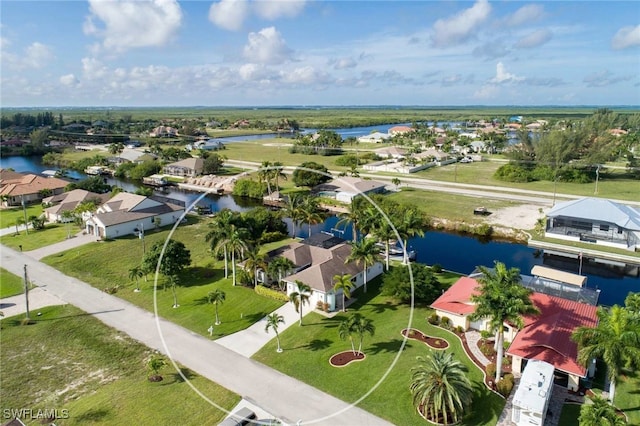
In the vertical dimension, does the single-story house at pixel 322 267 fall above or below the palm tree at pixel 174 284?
above

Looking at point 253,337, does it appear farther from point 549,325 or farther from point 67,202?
point 67,202

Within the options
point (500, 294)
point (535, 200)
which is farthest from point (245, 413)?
point (535, 200)

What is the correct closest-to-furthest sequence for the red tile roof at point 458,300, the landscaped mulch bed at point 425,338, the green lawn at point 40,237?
the landscaped mulch bed at point 425,338
the red tile roof at point 458,300
the green lawn at point 40,237

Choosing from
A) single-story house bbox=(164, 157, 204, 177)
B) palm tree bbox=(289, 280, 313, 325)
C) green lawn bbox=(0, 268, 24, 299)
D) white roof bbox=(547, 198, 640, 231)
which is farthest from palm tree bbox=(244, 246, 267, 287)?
single-story house bbox=(164, 157, 204, 177)

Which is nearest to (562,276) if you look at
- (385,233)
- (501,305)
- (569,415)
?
(385,233)

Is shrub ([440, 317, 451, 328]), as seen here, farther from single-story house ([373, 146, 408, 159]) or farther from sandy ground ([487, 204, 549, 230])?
single-story house ([373, 146, 408, 159])

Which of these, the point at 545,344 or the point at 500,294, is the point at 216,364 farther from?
the point at 545,344

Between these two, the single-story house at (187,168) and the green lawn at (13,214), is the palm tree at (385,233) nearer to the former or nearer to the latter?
the green lawn at (13,214)

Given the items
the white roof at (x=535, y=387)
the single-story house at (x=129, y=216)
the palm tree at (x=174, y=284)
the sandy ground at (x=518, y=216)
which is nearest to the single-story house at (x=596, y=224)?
the sandy ground at (x=518, y=216)
